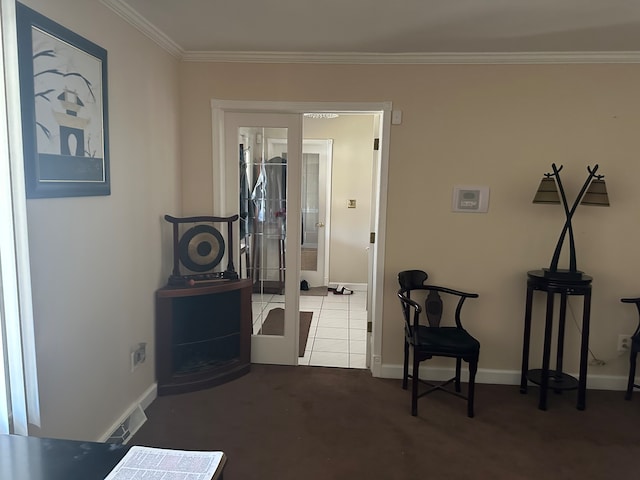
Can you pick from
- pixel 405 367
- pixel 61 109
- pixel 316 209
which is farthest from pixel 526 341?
pixel 316 209

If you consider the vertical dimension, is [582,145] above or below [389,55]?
below

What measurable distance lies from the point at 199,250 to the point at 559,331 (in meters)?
2.58

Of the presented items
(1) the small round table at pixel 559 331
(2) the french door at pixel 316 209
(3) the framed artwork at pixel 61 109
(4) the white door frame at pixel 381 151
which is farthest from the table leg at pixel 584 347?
(2) the french door at pixel 316 209

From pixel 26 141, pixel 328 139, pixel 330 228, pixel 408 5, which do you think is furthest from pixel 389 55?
pixel 330 228

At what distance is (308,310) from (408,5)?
3.48m

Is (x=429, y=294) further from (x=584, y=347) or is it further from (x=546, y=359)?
(x=584, y=347)

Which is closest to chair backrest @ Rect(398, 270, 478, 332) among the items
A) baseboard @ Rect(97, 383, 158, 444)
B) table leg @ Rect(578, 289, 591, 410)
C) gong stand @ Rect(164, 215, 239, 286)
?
table leg @ Rect(578, 289, 591, 410)

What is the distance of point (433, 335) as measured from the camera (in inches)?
114

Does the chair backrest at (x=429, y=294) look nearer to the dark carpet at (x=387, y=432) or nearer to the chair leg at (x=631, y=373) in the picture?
the dark carpet at (x=387, y=432)

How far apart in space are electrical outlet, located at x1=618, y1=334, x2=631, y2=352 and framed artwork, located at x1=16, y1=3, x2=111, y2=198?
140 inches

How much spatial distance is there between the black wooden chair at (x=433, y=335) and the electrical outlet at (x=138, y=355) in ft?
5.54

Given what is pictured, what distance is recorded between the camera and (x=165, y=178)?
9.81 ft

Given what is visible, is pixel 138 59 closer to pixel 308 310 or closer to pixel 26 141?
pixel 26 141

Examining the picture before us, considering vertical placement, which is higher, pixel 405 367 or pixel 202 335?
pixel 202 335
